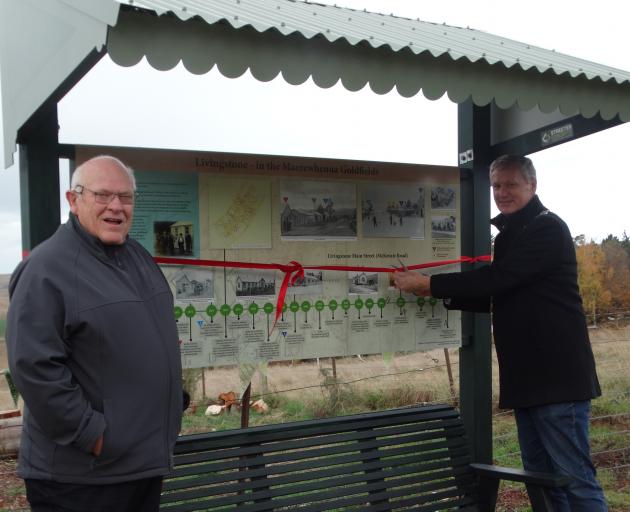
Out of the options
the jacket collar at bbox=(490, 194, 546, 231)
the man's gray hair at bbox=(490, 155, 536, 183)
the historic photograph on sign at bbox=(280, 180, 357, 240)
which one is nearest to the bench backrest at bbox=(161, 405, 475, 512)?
the historic photograph on sign at bbox=(280, 180, 357, 240)

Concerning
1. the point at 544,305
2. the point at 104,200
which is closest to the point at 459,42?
the point at 544,305

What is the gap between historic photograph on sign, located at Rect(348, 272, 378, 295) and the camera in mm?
3289

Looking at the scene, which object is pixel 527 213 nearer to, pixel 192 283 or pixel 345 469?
pixel 345 469

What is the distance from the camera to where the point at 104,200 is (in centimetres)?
208

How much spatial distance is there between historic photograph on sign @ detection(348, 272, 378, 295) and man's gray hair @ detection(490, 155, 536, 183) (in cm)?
86

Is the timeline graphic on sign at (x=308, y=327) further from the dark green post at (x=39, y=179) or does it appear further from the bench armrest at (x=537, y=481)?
the bench armrest at (x=537, y=481)

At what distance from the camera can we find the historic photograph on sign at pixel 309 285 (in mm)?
3150

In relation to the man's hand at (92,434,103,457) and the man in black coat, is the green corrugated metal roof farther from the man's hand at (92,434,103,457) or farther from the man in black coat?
the man's hand at (92,434,103,457)

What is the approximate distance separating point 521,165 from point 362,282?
3.29 ft

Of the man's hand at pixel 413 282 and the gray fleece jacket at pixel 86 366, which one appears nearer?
the gray fleece jacket at pixel 86 366

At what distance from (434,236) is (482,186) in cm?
44

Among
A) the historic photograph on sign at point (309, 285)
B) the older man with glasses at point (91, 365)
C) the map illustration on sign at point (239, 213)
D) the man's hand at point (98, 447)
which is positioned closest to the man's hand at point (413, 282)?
the historic photograph on sign at point (309, 285)

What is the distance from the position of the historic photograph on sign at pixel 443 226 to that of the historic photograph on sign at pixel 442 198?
6cm

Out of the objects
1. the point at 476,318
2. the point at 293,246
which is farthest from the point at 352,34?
the point at 476,318
